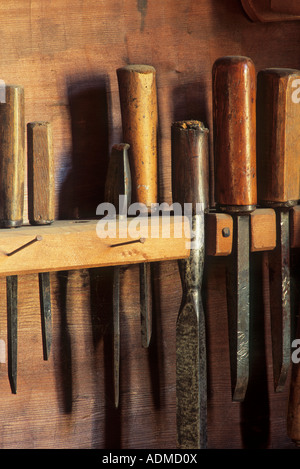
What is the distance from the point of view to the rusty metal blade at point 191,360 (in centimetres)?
79

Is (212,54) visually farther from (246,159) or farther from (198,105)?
(246,159)

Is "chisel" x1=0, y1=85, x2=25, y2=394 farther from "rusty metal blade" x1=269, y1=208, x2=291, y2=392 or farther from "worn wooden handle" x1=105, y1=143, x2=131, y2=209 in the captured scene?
"rusty metal blade" x1=269, y1=208, x2=291, y2=392

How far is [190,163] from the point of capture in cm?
79

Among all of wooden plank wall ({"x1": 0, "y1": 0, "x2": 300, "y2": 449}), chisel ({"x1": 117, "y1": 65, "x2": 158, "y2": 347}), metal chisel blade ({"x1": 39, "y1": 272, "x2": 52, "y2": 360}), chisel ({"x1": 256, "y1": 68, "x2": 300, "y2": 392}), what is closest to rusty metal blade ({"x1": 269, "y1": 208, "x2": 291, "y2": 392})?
chisel ({"x1": 256, "y1": 68, "x2": 300, "y2": 392})

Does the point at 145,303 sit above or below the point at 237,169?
below

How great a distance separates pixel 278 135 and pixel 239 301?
9.7 inches

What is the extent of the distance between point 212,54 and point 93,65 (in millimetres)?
198

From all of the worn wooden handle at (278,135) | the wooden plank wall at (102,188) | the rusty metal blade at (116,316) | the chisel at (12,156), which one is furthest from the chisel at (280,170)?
the chisel at (12,156)

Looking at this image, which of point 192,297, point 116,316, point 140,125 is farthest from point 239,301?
point 140,125

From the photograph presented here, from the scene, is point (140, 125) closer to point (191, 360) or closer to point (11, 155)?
point (11, 155)

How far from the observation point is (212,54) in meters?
0.91

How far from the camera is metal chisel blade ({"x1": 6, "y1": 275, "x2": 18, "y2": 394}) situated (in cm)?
76

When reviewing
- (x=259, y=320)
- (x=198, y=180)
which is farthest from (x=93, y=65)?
(x=259, y=320)

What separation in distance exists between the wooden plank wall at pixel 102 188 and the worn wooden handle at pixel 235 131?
12cm
